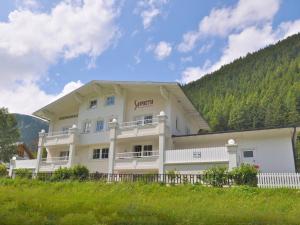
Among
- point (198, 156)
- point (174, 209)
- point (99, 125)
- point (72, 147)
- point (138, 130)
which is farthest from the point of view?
→ point (99, 125)

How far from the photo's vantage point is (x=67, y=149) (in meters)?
33.7

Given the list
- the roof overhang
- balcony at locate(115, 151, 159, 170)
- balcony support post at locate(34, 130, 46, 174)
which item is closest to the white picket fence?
balcony at locate(115, 151, 159, 170)

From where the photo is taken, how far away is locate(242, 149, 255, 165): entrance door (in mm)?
24688

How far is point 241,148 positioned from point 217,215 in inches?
663

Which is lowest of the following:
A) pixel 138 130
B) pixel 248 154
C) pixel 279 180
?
pixel 279 180

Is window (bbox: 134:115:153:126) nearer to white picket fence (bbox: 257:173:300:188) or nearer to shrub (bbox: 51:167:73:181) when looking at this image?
shrub (bbox: 51:167:73:181)

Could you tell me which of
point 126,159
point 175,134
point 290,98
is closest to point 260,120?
point 290,98

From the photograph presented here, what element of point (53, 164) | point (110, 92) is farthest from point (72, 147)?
point (110, 92)

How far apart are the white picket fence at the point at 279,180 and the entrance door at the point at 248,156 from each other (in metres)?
7.25

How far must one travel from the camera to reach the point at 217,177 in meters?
17.3

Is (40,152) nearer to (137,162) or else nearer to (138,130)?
(138,130)

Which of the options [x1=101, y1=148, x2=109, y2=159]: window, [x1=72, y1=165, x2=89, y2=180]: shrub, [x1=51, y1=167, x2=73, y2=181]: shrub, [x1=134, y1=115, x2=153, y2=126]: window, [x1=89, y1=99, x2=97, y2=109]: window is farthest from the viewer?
[x1=89, y1=99, x2=97, y2=109]: window

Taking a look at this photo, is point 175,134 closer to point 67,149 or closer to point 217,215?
point 67,149

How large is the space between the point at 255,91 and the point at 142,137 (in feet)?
214
